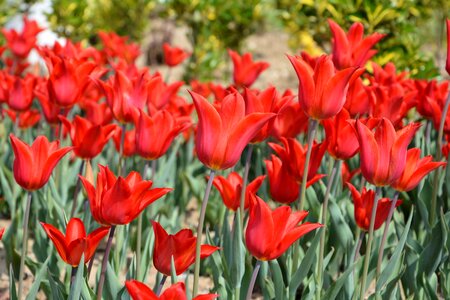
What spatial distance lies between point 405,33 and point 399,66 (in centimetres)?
30

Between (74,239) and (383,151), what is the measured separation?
2.62ft

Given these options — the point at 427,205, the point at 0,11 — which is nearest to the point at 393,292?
the point at 427,205

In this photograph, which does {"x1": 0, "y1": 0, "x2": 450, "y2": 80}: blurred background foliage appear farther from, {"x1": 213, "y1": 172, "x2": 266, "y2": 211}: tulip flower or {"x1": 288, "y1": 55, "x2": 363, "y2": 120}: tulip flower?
{"x1": 288, "y1": 55, "x2": 363, "y2": 120}: tulip flower

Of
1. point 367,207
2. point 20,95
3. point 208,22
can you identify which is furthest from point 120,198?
point 208,22

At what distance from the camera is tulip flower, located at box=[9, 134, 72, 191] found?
183 cm

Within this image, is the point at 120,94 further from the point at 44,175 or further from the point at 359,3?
the point at 359,3

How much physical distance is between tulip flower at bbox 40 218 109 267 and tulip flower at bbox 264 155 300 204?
64cm

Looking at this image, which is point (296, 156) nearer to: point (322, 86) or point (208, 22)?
point (322, 86)

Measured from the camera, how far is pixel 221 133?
1604 millimetres

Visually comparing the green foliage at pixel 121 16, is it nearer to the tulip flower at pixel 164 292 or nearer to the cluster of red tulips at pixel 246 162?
the cluster of red tulips at pixel 246 162

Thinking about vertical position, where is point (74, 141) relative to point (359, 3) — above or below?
above

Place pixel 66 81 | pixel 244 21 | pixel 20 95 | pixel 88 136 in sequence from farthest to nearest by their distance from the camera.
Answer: pixel 244 21 < pixel 20 95 < pixel 66 81 < pixel 88 136

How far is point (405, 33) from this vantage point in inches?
185

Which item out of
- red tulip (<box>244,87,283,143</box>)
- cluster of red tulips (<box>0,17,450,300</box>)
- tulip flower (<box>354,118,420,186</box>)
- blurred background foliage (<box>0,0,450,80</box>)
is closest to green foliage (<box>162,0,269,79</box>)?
blurred background foliage (<box>0,0,450,80</box>)
